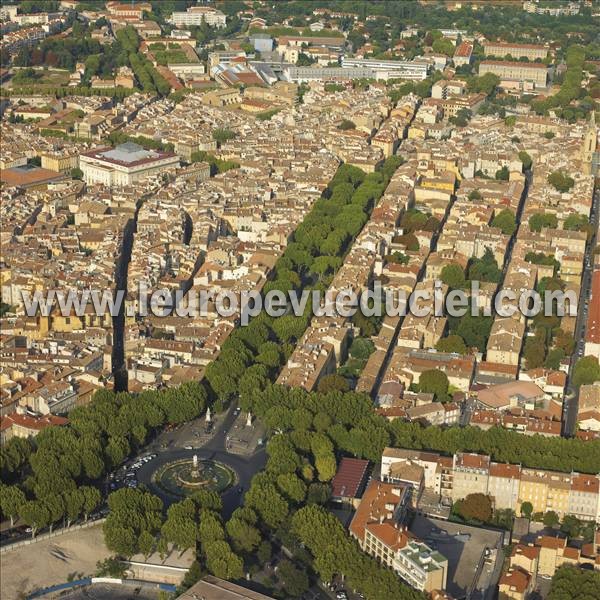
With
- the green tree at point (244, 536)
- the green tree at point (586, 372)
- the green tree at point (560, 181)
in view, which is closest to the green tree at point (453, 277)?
the green tree at point (586, 372)

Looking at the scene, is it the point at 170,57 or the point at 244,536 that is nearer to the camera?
the point at 244,536

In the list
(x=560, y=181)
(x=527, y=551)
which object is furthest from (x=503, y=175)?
(x=527, y=551)

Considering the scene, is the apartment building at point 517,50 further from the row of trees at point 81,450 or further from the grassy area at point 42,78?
the row of trees at point 81,450

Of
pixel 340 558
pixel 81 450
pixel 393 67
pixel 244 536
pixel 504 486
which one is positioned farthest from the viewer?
pixel 393 67

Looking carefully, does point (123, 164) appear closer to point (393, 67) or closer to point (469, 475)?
point (393, 67)

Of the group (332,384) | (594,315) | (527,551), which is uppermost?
(594,315)

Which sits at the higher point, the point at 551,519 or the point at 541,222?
the point at 541,222
